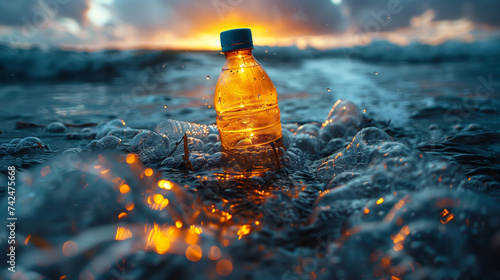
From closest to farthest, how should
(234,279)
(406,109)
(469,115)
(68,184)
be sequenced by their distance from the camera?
(234,279), (68,184), (469,115), (406,109)

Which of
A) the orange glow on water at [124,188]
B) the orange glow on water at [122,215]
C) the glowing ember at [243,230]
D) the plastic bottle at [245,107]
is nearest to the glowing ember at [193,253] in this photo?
the glowing ember at [243,230]

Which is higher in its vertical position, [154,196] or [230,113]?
[230,113]

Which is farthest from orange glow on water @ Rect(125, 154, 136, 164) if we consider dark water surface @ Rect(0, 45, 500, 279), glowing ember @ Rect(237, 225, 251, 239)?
glowing ember @ Rect(237, 225, 251, 239)

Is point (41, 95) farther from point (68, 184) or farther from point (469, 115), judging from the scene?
point (469, 115)

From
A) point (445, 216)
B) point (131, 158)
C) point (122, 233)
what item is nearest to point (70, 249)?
point (122, 233)

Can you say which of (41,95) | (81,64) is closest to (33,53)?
(81,64)
